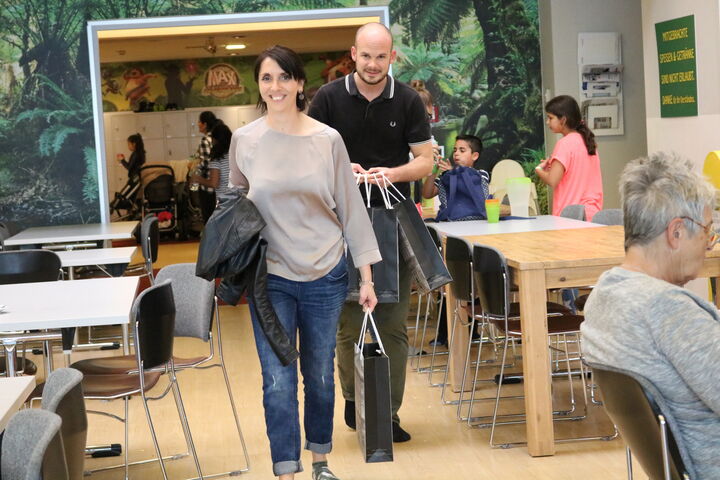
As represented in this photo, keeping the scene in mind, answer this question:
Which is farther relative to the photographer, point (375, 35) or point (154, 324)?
point (375, 35)

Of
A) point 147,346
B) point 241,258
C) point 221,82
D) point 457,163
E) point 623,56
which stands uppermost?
point 221,82

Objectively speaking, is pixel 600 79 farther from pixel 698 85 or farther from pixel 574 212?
pixel 574 212

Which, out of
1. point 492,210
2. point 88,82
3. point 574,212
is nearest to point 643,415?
point 492,210

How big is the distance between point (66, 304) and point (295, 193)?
3.83 feet

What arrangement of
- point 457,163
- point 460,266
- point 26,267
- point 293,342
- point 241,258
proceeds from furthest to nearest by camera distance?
point 457,163
point 26,267
point 460,266
point 293,342
point 241,258

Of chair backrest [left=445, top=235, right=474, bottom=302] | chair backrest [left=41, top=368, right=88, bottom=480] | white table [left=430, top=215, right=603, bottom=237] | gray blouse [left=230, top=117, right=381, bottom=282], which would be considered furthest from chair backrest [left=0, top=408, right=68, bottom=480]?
white table [left=430, top=215, right=603, bottom=237]

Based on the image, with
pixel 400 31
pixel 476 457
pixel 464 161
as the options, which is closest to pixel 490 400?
pixel 476 457

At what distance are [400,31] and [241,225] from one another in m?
6.37

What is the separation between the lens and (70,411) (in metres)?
2.28

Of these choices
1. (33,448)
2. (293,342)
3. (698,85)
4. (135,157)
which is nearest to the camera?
(33,448)

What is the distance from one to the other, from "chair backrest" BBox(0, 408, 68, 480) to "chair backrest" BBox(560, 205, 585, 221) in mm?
5231

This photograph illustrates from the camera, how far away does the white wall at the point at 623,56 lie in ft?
30.7

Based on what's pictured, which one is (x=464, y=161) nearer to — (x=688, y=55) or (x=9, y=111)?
(x=688, y=55)

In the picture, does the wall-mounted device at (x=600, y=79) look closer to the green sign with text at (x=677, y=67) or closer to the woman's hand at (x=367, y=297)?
the green sign with text at (x=677, y=67)
